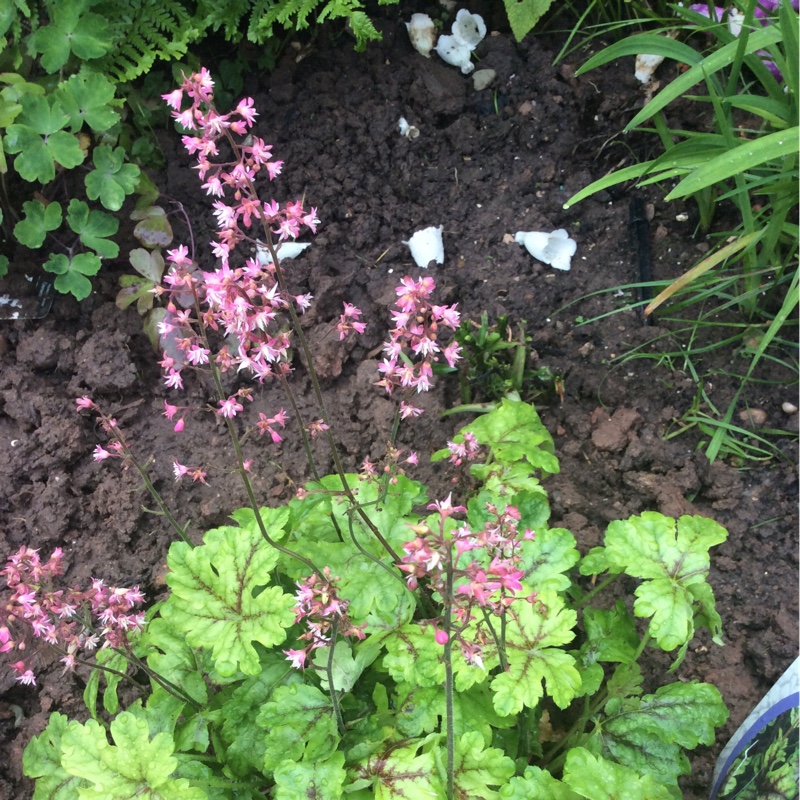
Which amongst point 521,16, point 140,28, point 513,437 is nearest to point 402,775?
point 513,437

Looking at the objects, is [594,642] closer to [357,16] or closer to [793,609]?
[793,609]

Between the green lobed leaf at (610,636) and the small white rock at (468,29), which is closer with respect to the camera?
the green lobed leaf at (610,636)

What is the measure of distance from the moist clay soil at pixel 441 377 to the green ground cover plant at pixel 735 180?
0.36ft

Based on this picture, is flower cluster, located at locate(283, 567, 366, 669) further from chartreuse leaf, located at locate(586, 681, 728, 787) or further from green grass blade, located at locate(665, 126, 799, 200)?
green grass blade, located at locate(665, 126, 799, 200)

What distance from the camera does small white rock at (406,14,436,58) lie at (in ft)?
10.3

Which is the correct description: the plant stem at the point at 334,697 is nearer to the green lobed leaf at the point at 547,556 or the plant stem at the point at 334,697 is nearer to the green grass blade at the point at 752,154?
the green lobed leaf at the point at 547,556

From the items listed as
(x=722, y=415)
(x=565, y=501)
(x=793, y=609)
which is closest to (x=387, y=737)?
(x=565, y=501)

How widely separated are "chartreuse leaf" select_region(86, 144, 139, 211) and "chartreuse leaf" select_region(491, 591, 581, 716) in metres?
2.12

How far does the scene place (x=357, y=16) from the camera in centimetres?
270

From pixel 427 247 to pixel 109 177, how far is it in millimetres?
1234

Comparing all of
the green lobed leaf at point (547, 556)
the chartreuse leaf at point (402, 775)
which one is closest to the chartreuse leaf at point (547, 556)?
the green lobed leaf at point (547, 556)

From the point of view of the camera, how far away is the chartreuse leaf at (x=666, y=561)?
163 cm

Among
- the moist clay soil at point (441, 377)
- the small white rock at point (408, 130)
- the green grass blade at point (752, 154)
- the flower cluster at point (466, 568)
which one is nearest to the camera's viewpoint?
the flower cluster at point (466, 568)

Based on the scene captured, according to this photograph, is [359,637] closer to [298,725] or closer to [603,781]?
[298,725]
